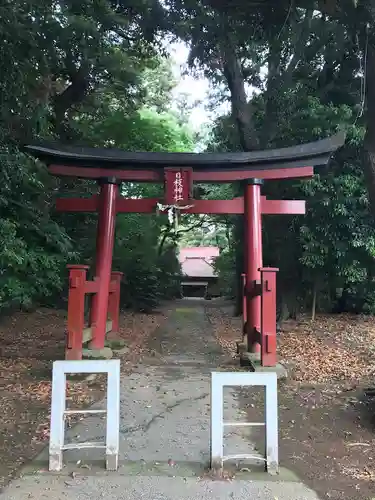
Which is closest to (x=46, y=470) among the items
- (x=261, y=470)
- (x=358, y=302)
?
(x=261, y=470)

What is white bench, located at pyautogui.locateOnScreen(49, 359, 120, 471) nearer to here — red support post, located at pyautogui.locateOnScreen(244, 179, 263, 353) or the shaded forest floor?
the shaded forest floor

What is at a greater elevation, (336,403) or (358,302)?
(358,302)

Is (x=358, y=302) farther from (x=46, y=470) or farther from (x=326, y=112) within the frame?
(x=46, y=470)

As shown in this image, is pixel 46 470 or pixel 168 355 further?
pixel 168 355

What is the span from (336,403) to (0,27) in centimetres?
596

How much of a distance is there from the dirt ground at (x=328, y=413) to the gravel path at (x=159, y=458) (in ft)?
1.08

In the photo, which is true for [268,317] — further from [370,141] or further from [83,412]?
[83,412]

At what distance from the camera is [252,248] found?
29.0 feet

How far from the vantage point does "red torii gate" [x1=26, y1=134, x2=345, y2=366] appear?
8.68 metres

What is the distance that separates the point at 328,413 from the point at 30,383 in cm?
407

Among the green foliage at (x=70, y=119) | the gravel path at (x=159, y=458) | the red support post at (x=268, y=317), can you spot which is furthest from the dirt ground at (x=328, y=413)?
the green foliage at (x=70, y=119)

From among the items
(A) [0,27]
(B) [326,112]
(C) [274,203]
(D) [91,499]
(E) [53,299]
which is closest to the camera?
(D) [91,499]

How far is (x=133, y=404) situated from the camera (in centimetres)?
602

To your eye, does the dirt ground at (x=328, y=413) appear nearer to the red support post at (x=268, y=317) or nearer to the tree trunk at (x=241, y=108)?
the red support post at (x=268, y=317)
